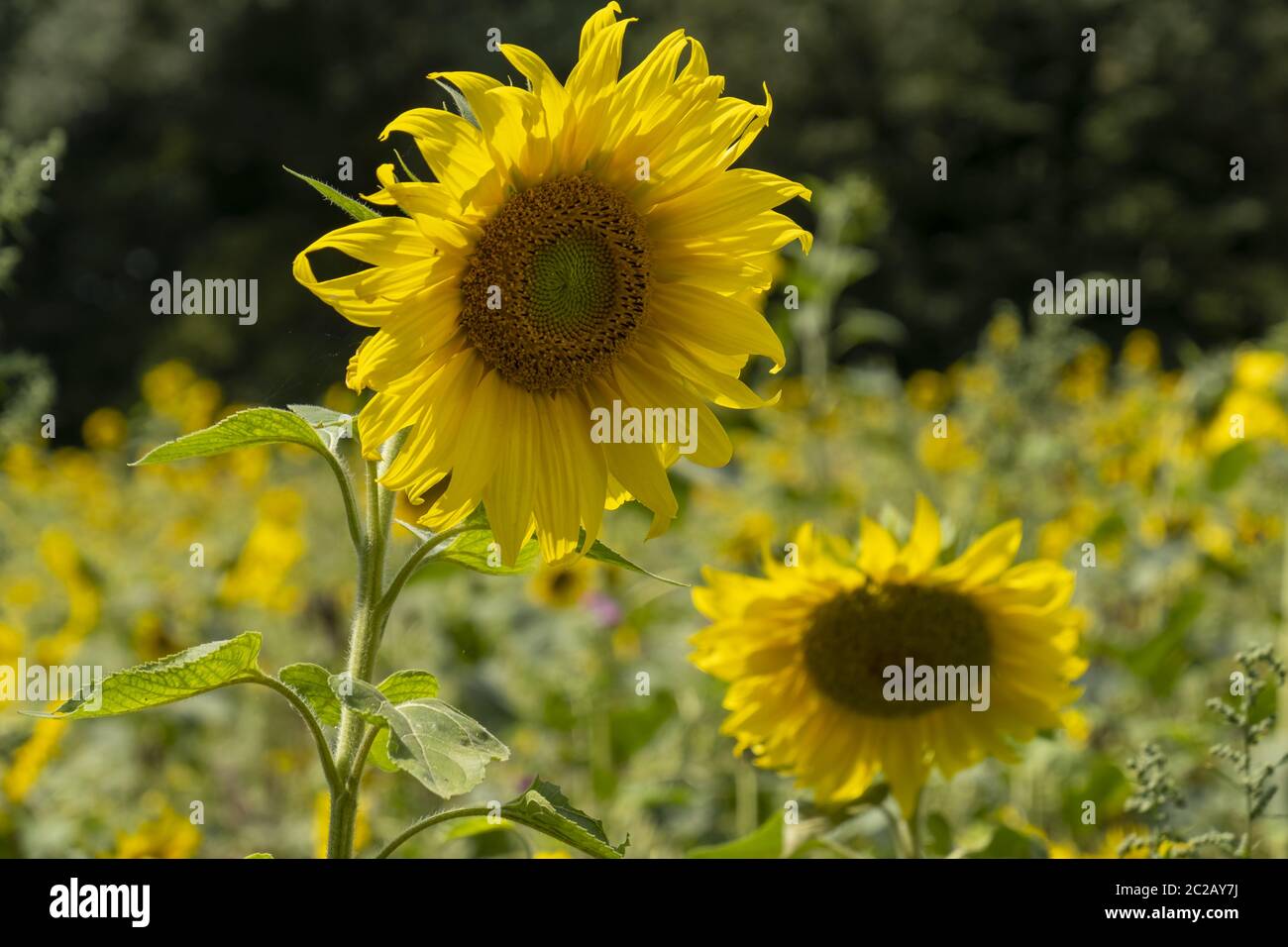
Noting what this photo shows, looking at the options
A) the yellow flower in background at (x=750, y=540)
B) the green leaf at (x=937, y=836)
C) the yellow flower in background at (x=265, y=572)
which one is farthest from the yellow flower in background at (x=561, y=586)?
the green leaf at (x=937, y=836)

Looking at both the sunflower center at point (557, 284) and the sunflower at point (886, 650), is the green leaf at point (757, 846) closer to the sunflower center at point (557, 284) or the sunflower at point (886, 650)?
the sunflower at point (886, 650)

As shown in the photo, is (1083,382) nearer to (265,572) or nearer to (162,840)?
(265,572)

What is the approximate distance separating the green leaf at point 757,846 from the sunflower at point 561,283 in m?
0.40

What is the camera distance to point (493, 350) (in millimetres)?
1006

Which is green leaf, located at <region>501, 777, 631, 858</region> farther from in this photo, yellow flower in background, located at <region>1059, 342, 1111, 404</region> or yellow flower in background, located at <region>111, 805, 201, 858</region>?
yellow flower in background, located at <region>1059, 342, 1111, 404</region>

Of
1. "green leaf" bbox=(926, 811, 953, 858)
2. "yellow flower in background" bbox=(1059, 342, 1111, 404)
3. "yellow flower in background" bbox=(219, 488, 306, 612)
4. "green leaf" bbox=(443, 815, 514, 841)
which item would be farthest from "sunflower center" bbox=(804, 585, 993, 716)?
"yellow flower in background" bbox=(1059, 342, 1111, 404)

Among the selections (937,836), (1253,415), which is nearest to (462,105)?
(937,836)

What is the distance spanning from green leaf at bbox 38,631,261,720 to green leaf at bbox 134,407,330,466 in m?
A: 0.11

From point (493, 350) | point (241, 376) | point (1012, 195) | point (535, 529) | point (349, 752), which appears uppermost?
point (1012, 195)

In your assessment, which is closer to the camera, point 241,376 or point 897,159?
point 241,376

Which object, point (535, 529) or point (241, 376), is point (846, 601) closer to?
point (535, 529)

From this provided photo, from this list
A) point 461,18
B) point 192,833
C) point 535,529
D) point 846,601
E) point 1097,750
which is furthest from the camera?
point 461,18
